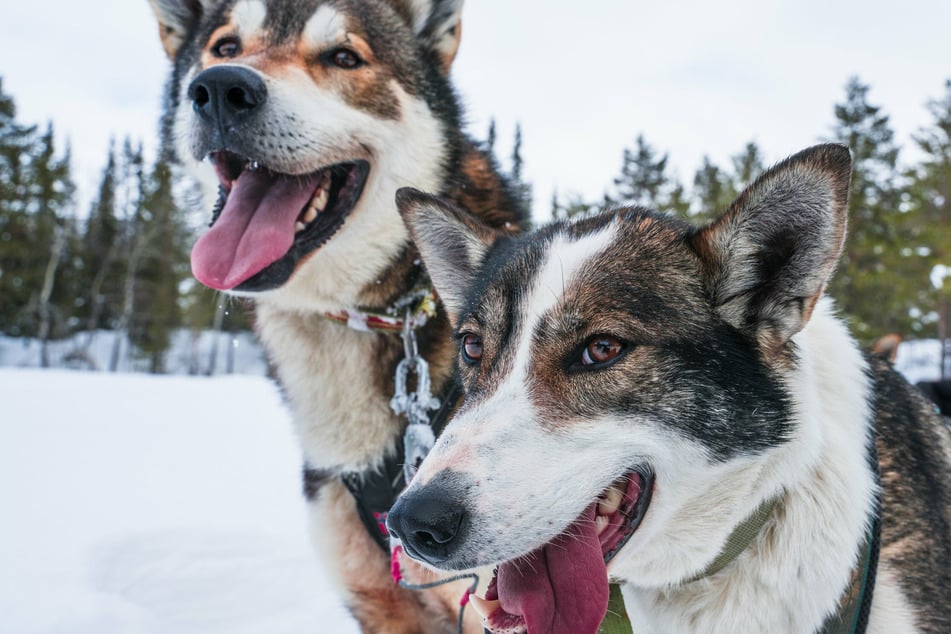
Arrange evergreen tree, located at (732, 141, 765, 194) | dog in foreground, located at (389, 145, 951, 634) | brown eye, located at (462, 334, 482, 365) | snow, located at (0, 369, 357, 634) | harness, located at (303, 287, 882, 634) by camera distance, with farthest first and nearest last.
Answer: evergreen tree, located at (732, 141, 765, 194), snow, located at (0, 369, 357, 634), brown eye, located at (462, 334, 482, 365), harness, located at (303, 287, 882, 634), dog in foreground, located at (389, 145, 951, 634)

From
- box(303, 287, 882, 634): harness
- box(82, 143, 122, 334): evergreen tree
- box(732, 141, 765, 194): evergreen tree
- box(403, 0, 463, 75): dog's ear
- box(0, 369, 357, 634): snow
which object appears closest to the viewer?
box(303, 287, 882, 634): harness

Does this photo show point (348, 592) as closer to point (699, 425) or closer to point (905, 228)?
point (699, 425)

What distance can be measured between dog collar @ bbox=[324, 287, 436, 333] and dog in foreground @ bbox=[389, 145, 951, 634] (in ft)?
2.04

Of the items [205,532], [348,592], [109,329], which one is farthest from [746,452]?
[109,329]

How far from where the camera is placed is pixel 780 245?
5.85ft

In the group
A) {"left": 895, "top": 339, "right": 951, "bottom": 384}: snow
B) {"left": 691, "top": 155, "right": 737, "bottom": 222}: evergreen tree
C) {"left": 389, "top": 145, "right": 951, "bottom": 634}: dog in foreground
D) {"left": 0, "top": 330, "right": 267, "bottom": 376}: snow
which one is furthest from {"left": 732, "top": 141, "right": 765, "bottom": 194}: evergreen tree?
{"left": 389, "top": 145, "right": 951, "bottom": 634}: dog in foreground

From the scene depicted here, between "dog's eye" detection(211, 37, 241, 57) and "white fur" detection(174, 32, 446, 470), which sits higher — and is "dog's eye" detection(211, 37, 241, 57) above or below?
above

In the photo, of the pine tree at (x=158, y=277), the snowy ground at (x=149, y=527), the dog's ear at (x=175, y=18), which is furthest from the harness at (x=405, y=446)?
the pine tree at (x=158, y=277)

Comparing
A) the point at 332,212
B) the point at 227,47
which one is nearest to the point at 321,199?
the point at 332,212

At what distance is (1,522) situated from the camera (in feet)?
13.8

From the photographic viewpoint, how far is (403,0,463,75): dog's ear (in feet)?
9.41

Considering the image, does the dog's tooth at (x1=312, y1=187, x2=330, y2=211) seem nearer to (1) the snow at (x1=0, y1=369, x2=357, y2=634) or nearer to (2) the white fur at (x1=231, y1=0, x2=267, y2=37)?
(2) the white fur at (x1=231, y1=0, x2=267, y2=37)

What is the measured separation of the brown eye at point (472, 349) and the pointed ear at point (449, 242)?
0.56 feet

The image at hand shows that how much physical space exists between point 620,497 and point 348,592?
1.44 meters
